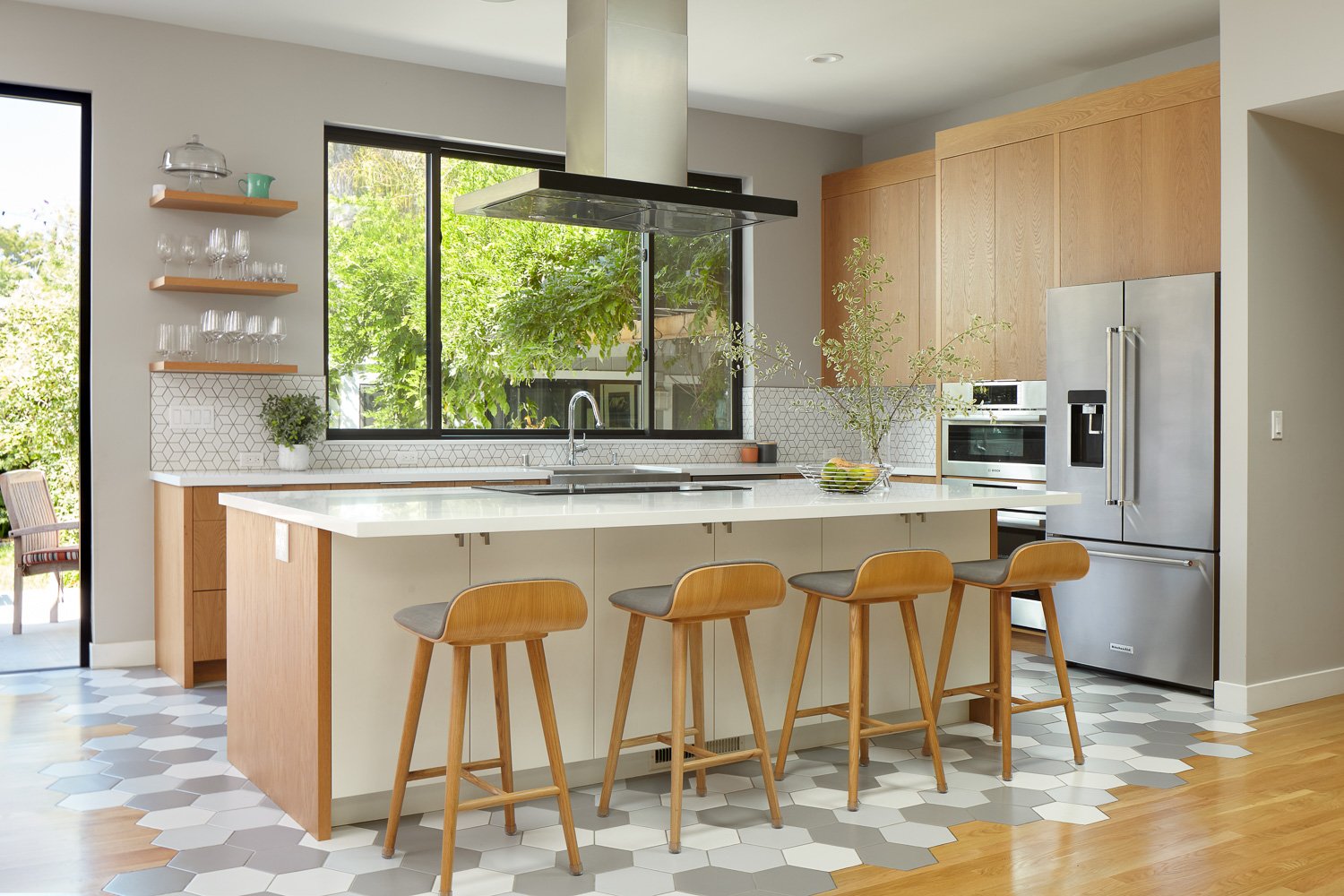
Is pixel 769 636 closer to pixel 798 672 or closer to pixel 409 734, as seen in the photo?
pixel 798 672

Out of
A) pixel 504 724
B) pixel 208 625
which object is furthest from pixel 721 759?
pixel 208 625

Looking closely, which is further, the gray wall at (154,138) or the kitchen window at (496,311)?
the kitchen window at (496,311)

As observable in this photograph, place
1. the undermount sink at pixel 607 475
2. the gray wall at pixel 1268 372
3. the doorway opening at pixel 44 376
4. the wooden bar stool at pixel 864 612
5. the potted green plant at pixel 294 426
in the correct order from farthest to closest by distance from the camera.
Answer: the undermount sink at pixel 607 475
the potted green plant at pixel 294 426
the doorway opening at pixel 44 376
the gray wall at pixel 1268 372
the wooden bar stool at pixel 864 612

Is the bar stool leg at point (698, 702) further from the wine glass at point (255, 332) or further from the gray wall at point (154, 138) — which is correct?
the gray wall at point (154, 138)

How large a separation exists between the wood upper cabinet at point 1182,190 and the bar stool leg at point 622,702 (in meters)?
3.07

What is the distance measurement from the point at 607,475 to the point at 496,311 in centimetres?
123

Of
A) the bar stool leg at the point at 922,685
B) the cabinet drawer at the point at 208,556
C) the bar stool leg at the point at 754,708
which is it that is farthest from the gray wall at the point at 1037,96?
the cabinet drawer at the point at 208,556

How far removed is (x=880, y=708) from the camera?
416 centimetres

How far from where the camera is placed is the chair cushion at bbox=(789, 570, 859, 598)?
3.43m

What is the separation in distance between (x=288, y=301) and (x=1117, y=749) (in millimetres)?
4218

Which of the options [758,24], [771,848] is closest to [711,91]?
[758,24]

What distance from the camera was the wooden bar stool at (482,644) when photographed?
2.75 metres

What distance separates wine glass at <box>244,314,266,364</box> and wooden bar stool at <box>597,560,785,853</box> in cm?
278

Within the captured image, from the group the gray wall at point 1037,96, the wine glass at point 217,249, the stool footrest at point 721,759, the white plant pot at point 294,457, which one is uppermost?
the gray wall at point 1037,96
